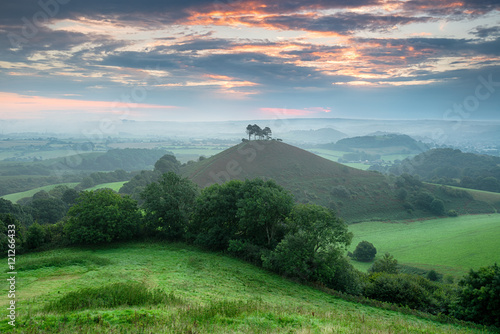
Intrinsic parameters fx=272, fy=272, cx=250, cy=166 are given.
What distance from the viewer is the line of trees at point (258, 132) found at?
488ft

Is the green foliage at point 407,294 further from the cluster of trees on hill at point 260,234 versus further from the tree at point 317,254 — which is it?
the tree at point 317,254

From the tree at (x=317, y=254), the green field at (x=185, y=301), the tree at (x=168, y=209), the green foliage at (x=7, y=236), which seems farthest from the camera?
the tree at (x=168, y=209)

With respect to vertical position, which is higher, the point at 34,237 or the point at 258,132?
the point at 258,132

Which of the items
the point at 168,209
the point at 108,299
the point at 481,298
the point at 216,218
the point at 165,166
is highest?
the point at 108,299

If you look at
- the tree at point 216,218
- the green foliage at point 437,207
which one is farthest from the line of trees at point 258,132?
the tree at point 216,218

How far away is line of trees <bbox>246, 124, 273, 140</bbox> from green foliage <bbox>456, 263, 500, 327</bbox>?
422 feet

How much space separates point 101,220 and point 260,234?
73.7ft

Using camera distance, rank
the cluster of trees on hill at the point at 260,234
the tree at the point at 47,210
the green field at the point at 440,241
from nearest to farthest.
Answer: the cluster of trees on hill at the point at 260,234
the green field at the point at 440,241
the tree at the point at 47,210

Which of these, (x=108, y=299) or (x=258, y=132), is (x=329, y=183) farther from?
(x=108, y=299)

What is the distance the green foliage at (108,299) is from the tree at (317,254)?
16500 millimetres

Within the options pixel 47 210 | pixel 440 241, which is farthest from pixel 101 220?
pixel 440 241

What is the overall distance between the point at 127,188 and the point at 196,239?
83.8 meters

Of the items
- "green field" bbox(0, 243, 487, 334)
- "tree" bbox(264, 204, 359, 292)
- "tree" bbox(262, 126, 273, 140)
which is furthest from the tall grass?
"tree" bbox(262, 126, 273, 140)

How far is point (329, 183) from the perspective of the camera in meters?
119
